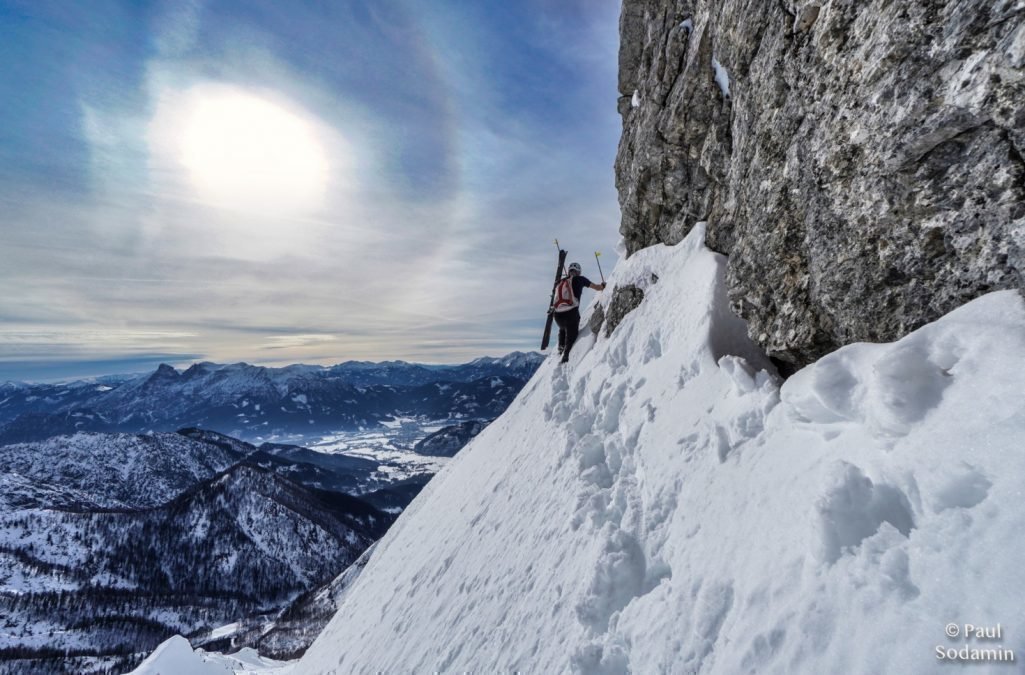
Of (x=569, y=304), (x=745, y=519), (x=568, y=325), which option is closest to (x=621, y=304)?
(x=569, y=304)

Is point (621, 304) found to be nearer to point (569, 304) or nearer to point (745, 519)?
point (569, 304)

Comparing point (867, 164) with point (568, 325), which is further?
point (568, 325)

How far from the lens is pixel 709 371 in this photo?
9.02m

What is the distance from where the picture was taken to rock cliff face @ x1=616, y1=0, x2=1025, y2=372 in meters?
4.76

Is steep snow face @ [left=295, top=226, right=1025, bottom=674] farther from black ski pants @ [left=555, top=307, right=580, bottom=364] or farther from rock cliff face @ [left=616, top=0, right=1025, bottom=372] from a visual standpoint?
black ski pants @ [left=555, top=307, right=580, bottom=364]

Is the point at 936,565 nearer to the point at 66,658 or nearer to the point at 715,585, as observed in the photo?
the point at 715,585

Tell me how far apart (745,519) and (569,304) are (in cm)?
1212

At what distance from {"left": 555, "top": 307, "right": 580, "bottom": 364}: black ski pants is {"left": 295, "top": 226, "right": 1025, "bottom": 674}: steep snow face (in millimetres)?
4759

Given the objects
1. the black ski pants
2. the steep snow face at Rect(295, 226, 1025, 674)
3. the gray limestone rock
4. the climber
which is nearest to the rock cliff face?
the steep snow face at Rect(295, 226, 1025, 674)

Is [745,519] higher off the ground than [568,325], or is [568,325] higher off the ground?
[568,325]

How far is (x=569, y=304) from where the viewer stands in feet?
57.5

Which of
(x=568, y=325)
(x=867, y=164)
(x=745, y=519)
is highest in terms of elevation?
(x=867, y=164)

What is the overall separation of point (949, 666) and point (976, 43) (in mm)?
6030

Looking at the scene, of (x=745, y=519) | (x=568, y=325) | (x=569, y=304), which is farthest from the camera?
(x=568, y=325)
